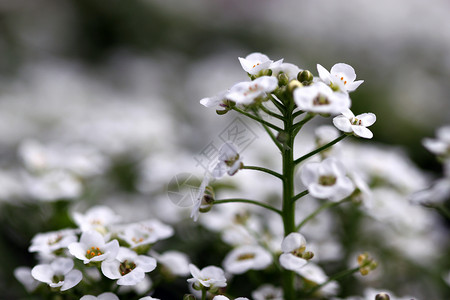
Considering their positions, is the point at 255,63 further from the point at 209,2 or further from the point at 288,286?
the point at 209,2

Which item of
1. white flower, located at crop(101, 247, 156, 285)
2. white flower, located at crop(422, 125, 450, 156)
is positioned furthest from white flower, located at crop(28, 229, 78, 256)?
white flower, located at crop(422, 125, 450, 156)

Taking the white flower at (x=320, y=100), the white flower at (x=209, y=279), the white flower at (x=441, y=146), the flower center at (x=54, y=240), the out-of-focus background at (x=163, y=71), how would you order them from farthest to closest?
the out-of-focus background at (x=163, y=71), the white flower at (x=441, y=146), the flower center at (x=54, y=240), the white flower at (x=209, y=279), the white flower at (x=320, y=100)

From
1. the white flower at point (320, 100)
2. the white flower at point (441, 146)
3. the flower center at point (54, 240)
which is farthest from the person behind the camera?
the white flower at point (441, 146)

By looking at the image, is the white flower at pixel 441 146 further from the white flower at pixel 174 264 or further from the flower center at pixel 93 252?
the flower center at pixel 93 252

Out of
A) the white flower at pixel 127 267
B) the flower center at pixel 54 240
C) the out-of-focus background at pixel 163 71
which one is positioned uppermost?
the out-of-focus background at pixel 163 71

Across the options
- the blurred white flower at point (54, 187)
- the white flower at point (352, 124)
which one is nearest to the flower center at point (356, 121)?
the white flower at point (352, 124)

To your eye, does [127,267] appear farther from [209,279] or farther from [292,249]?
[292,249]

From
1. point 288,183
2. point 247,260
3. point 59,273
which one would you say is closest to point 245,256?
point 247,260

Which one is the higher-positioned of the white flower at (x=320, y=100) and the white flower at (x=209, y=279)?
the white flower at (x=320, y=100)
